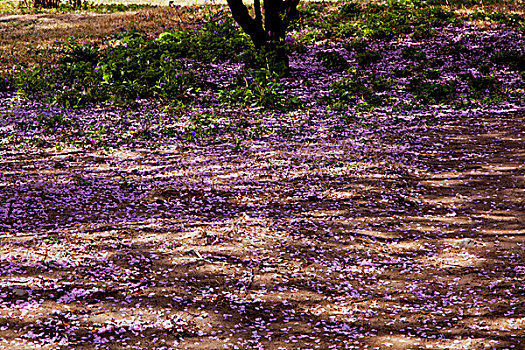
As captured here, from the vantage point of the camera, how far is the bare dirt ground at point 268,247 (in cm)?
415

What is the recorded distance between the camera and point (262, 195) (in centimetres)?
740

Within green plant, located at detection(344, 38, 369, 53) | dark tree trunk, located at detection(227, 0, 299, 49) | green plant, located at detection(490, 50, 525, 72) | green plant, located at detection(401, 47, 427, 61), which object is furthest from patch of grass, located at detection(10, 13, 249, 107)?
green plant, located at detection(490, 50, 525, 72)

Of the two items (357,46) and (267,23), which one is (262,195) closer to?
(267,23)

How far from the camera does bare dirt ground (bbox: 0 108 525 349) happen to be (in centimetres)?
415

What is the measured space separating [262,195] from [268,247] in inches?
67.2

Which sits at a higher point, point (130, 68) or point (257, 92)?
point (130, 68)

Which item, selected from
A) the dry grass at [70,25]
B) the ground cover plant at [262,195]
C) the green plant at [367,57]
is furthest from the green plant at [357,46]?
the dry grass at [70,25]

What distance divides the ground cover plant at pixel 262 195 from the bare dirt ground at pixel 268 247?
3 centimetres

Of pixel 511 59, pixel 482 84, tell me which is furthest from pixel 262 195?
pixel 511 59

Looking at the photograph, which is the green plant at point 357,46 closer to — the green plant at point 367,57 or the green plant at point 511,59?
the green plant at point 367,57

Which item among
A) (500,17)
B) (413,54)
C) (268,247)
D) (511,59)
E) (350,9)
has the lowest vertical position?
(268,247)

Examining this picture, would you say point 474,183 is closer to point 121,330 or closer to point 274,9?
point 121,330

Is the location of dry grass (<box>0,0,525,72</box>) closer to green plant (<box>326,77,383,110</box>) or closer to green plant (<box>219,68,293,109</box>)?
green plant (<box>219,68,293,109</box>)

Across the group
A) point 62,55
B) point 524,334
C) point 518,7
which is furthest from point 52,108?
point 518,7
